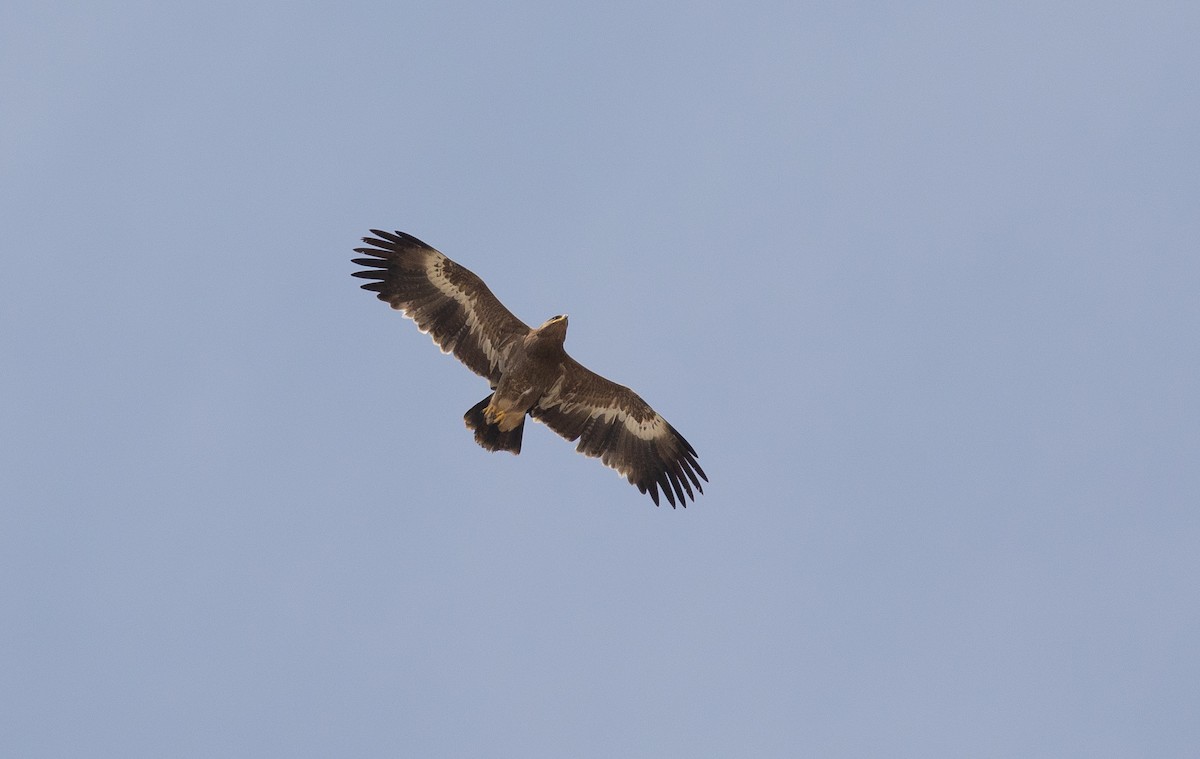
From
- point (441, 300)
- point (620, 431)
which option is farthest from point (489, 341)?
point (620, 431)

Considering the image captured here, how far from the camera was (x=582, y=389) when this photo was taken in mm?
20828

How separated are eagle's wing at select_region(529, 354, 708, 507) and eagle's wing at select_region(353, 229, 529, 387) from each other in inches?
39.6

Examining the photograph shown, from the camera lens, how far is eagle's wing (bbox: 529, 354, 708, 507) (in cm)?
2081

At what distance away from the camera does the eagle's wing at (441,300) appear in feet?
66.6

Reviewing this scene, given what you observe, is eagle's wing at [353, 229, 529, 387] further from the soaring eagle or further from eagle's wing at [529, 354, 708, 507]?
eagle's wing at [529, 354, 708, 507]

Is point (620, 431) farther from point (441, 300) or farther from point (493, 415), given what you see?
point (441, 300)

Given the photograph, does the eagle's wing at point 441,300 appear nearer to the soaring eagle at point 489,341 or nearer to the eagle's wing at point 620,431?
the soaring eagle at point 489,341

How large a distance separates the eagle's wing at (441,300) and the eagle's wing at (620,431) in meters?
1.01

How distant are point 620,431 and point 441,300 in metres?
3.18

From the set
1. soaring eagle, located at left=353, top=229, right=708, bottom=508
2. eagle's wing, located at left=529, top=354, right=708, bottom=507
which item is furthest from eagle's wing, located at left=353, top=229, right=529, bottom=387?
eagle's wing, located at left=529, top=354, right=708, bottom=507

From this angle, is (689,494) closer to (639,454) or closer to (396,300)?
(639,454)

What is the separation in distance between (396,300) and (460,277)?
0.92 meters

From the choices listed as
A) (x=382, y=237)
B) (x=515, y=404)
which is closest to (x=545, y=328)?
(x=515, y=404)

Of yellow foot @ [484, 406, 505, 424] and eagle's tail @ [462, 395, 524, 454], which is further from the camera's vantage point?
eagle's tail @ [462, 395, 524, 454]
